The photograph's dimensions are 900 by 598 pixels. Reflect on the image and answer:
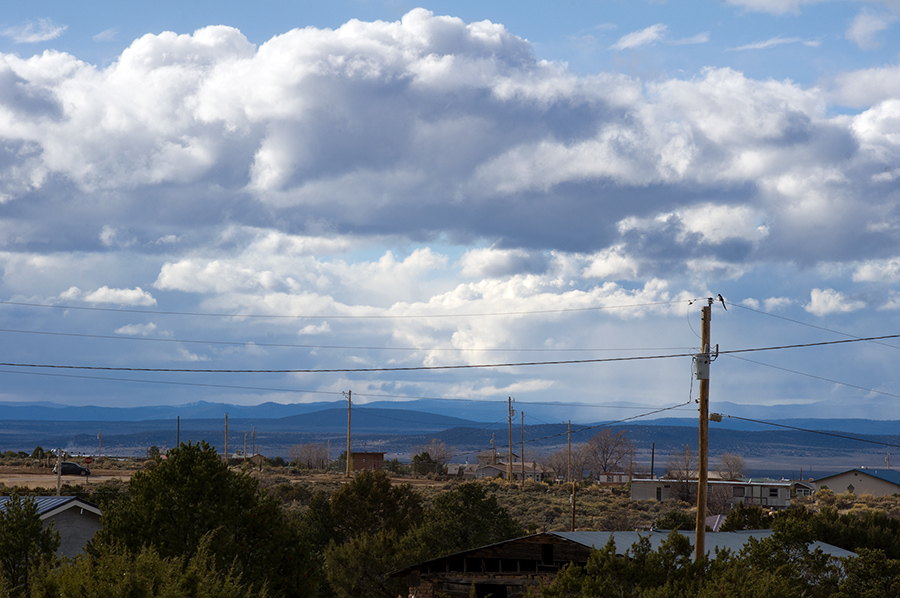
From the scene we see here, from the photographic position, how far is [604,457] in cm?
15688

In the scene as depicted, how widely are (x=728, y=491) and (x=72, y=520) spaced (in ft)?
235

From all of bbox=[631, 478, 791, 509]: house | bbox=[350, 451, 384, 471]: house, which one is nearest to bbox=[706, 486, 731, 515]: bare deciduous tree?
bbox=[631, 478, 791, 509]: house

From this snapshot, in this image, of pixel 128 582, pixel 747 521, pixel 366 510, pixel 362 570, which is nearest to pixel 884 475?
pixel 747 521

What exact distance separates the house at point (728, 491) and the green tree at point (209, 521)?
226 ft

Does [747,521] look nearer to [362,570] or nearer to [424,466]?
[362,570]

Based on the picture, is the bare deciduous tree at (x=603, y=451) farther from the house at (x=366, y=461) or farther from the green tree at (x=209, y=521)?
the green tree at (x=209, y=521)

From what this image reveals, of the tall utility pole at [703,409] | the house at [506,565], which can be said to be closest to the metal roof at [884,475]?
the house at [506,565]

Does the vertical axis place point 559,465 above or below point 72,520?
below

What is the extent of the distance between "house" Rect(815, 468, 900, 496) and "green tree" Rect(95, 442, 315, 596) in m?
92.0

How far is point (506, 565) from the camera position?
2767 centimetres

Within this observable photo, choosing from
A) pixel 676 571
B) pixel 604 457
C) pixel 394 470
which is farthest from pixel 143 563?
pixel 604 457

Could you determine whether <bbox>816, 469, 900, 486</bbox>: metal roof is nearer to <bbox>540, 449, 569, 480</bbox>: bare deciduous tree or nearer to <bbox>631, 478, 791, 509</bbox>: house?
<bbox>631, 478, 791, 509</bbox>: house

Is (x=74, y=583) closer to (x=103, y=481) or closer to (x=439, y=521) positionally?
(x=439, y=521)

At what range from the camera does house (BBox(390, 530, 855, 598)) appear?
26470mm
